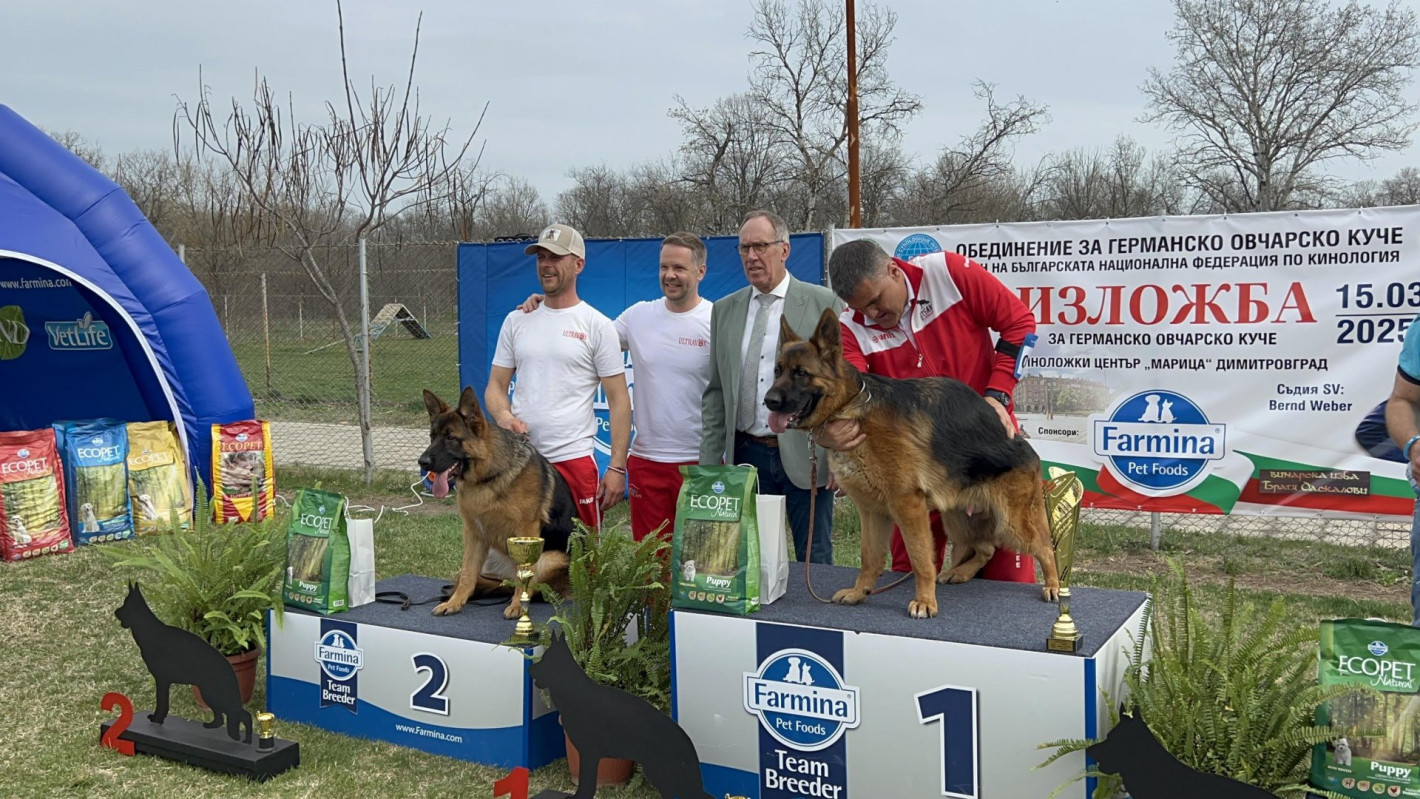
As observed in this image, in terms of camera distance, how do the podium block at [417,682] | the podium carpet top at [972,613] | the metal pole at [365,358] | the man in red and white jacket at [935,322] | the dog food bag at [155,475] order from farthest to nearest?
the metal pole at [365,358] → the dog food bag at [155,475] → the podium block at [417,682] → the man in red and white jacket at [935,322] → the podium carpet top at [972,613]

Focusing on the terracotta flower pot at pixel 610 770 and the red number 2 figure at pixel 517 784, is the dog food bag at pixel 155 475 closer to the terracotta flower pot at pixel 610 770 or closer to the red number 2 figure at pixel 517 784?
the terracotta flower pot at pixel 610 770

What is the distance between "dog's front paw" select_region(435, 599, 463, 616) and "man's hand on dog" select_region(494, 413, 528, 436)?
80cm

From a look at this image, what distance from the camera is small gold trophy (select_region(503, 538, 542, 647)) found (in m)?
3.61

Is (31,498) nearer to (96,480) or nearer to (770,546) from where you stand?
(96,480)

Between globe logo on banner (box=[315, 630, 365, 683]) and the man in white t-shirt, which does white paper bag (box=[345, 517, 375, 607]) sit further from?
the man in white t-shirt

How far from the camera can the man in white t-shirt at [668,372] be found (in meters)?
4.50

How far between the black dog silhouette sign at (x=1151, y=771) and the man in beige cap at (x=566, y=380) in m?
2.54

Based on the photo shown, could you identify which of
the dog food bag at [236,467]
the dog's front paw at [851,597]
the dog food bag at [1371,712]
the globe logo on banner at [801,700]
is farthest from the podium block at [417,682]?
the dog food bag at [236,467]

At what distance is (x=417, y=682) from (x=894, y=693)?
2003 millimetres

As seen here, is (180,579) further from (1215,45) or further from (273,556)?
(1215,45)

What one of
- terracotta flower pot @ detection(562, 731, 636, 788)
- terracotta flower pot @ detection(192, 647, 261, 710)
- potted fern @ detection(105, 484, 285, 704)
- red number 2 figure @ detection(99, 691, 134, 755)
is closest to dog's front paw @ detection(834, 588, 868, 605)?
terracotta flower pot @ detection(562, 731, 636, 788)

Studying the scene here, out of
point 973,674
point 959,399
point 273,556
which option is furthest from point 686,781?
point 273,556

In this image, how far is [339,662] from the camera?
410 cm

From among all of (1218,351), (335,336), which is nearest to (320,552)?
(1218,351)
